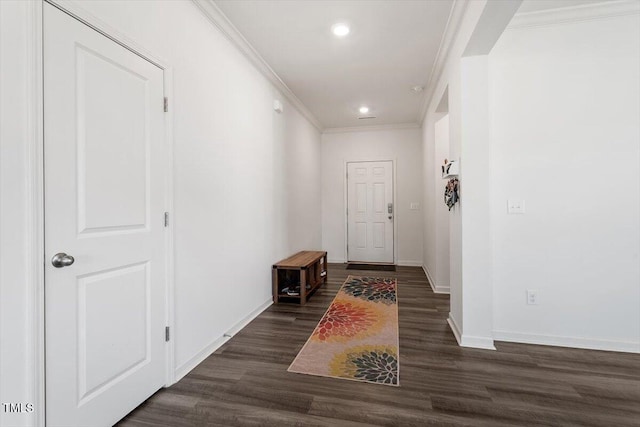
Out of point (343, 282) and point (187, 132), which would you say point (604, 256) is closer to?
point (343, 282)

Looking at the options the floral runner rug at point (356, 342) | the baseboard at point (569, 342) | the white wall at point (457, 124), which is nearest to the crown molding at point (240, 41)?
the white wall at point (457, 124)

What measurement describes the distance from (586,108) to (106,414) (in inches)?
150

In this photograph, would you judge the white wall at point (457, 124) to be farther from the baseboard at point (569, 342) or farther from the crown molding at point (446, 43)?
the baseboard at point (569, 342)

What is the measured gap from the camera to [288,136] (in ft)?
13.5

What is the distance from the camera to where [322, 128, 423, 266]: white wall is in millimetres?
5672

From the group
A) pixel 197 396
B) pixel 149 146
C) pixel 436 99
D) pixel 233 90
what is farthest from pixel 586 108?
pixel 197 396

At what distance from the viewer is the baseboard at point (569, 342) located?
2.28m

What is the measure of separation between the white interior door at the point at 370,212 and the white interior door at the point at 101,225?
4.46 meters

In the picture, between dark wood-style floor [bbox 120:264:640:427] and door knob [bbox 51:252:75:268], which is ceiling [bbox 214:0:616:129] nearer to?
door knob [bbox 51:252:75:268]

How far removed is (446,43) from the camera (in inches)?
108

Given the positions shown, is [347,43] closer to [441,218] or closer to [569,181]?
[569,181]

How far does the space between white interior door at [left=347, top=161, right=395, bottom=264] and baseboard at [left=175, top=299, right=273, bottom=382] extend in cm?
310

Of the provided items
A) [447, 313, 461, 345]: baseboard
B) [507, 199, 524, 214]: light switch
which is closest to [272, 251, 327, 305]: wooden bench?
[447, 313, 461, 345]: baseboard

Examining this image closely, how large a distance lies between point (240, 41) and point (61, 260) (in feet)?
7.58
